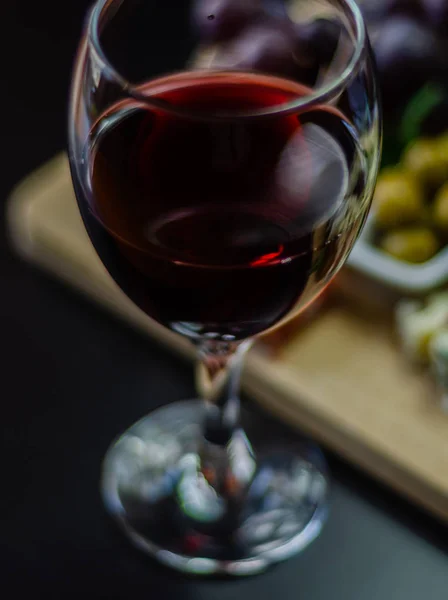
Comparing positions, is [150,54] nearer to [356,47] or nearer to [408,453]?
[356,47]

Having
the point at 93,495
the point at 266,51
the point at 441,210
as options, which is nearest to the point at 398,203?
the point at 441,210

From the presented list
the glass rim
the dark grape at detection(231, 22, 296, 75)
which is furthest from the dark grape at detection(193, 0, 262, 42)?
the glass rim

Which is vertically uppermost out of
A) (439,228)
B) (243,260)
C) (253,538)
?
(243,260)

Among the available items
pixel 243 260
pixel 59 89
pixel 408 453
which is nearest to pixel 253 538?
pixel 408 453

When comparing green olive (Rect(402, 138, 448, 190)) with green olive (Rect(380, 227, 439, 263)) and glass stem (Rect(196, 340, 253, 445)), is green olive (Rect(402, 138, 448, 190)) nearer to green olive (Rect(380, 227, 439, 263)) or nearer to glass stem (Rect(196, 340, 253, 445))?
green olive (Rect(380, 227, 439, 263))

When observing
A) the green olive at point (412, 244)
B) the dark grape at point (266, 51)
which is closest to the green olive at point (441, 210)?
the green olive at point (412, 244)

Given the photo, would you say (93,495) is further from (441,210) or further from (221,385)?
(441,210)
